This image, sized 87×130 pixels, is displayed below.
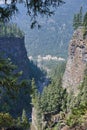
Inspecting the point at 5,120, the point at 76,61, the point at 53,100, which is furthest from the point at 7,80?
the point at 76,61

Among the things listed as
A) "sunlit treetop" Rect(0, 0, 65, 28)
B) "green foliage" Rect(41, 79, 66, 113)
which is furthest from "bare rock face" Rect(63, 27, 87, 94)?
"sunlit treetop" Rect(0, 0, 65, 28)

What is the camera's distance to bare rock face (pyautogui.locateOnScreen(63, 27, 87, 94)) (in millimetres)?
132500

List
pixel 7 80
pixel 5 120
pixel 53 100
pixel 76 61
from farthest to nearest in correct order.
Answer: pixel 76 61
pixel 53 100
pixel 5 120
pixel 7 80

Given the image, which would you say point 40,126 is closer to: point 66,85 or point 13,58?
point 66,85

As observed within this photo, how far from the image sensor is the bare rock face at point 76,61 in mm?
132500

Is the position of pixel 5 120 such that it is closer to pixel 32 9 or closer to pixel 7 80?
pixel 7 80

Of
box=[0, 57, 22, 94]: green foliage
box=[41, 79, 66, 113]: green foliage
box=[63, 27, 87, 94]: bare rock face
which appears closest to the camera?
box=[0, 57, 22, 94]: green foliage

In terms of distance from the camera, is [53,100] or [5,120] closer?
[5,120]

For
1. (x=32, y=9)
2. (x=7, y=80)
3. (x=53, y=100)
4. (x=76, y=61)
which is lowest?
(x=53, y=100)

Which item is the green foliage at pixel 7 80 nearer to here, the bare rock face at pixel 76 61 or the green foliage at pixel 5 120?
the green foliage at pixel 5 120

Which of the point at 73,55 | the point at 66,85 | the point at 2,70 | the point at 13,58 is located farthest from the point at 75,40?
the point at 2,70

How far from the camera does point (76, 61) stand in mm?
141500

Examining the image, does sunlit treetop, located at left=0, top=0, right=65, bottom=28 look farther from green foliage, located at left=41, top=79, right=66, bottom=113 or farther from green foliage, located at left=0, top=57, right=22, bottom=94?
green foliage, located at left=41, top=79, right=66, bottom=113

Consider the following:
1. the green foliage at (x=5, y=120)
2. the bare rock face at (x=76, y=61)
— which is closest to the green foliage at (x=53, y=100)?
the bare rock face at (x=76, y=61)
